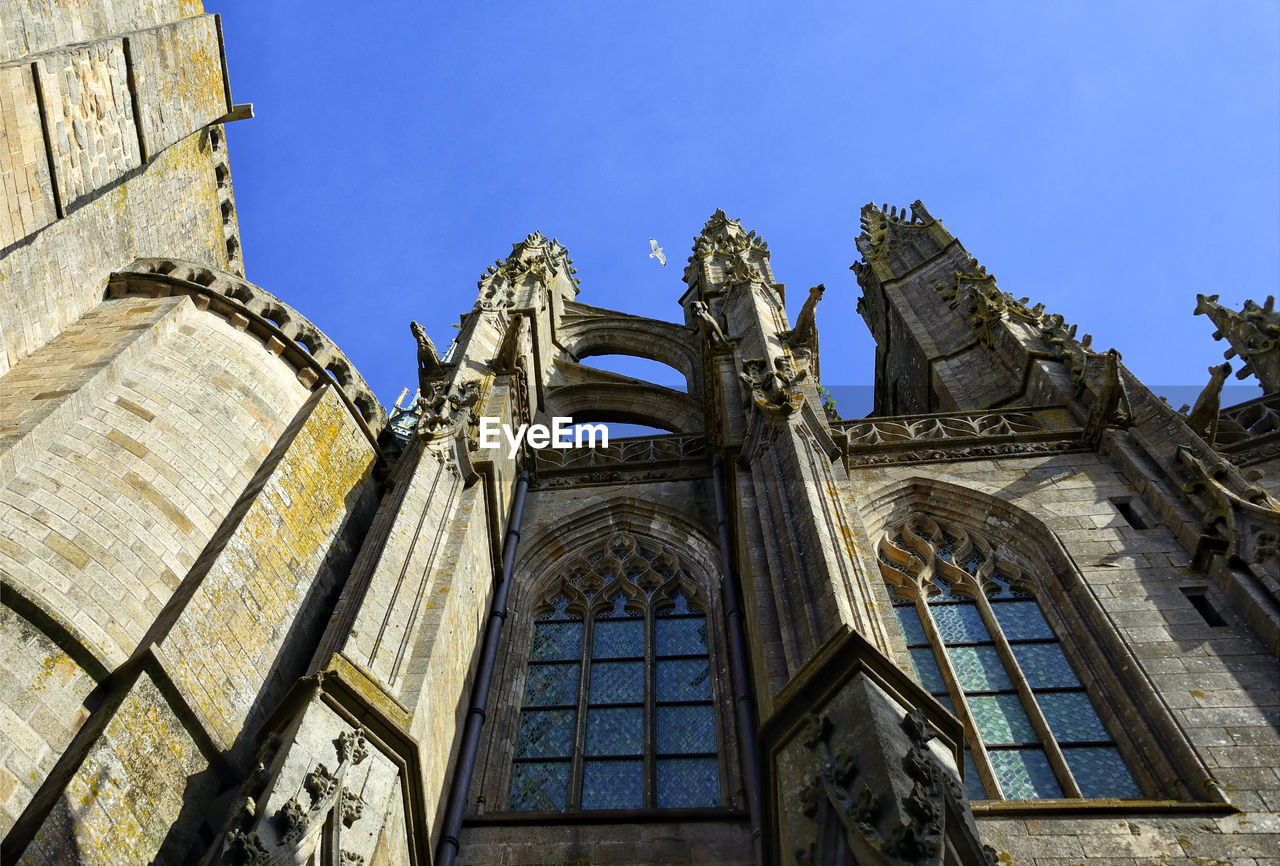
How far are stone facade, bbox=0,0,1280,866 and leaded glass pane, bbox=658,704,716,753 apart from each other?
33 mm

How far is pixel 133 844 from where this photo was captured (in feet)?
17.2

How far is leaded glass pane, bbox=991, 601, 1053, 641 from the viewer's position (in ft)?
28.3

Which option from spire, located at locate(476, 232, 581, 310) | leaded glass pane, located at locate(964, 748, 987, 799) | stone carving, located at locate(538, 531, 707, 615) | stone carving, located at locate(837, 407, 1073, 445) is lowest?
leaded glass pane, located at locate(964, 748, 987, 799)

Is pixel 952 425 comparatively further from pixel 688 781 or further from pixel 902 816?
pixel 902 816

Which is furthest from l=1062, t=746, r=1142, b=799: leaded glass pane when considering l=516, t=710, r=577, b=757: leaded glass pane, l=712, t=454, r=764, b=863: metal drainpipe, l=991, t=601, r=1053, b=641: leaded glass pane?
l=516, t=710, r=577, b=757: leaded glass pane

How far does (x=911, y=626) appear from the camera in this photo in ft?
29.2

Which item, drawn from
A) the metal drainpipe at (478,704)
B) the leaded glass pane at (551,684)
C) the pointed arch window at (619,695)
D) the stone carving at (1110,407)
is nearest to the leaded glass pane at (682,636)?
the pointed arch window at (619,695)

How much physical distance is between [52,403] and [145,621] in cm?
192

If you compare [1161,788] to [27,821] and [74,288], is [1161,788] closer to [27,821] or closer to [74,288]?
[27,821]

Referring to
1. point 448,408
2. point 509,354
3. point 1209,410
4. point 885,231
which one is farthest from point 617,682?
point 885,231

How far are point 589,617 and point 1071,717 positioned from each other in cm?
443

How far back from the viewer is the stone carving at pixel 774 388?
949cm

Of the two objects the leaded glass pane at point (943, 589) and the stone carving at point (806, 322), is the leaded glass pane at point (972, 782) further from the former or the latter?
the stone carving at point (806, 322)

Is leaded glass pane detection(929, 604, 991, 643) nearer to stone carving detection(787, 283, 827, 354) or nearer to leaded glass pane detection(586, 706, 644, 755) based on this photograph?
leaded glass pane detection(586, 706, 644, 755)
